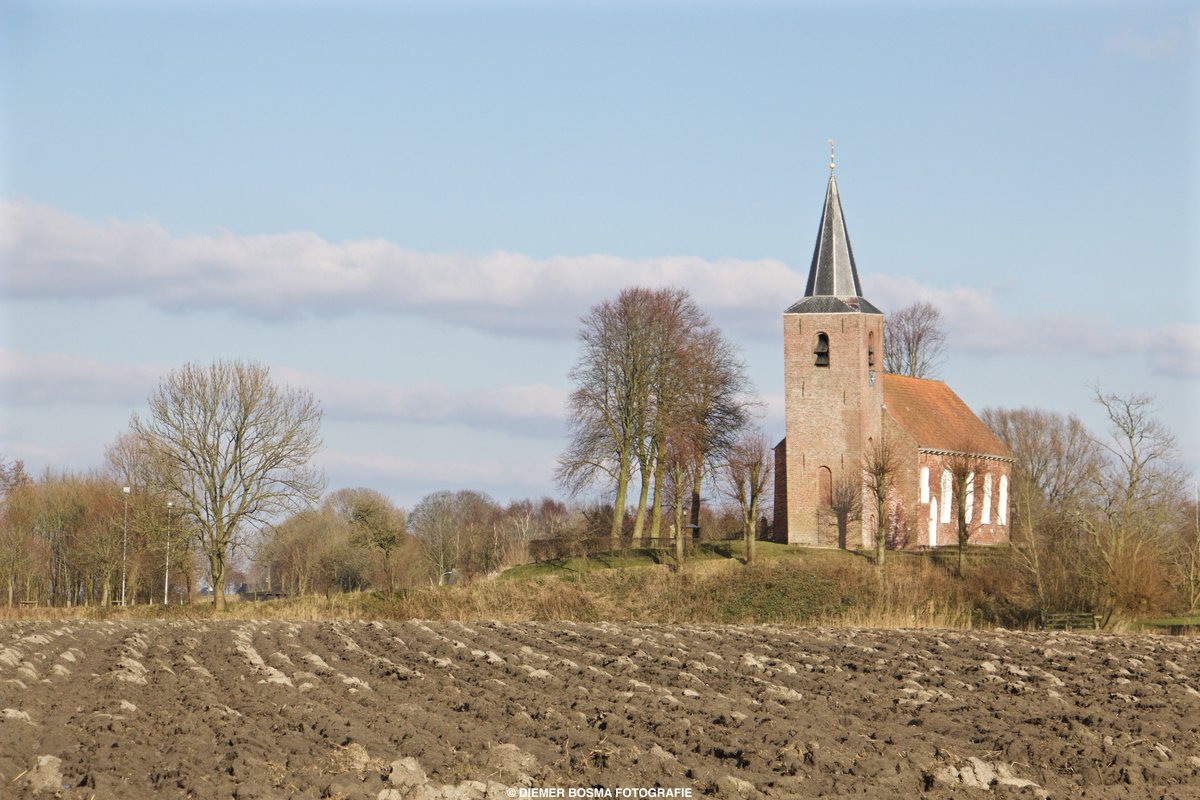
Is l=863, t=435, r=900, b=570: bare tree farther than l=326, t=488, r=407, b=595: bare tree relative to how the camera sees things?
No

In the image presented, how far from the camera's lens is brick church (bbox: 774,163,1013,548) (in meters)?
53.2

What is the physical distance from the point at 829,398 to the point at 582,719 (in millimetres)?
41519

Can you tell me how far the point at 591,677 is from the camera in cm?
1738

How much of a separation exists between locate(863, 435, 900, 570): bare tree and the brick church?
0.11 m

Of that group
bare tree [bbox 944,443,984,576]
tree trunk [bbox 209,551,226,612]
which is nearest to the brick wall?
bare tree [bbox 944,443,984,576]

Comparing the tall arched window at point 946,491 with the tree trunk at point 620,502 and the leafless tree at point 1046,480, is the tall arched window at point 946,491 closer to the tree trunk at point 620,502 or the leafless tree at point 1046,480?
the leafless tree at point 1046,480

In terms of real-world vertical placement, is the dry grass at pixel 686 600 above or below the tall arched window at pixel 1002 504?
below

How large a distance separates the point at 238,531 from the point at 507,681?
28.8m

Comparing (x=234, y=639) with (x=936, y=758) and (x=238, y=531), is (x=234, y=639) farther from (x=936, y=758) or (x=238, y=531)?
(x=238, y=531)

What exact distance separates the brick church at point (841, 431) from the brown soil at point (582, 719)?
3067 cm

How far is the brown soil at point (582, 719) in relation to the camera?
10.8 m

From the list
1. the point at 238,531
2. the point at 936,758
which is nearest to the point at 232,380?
the point at 238,531

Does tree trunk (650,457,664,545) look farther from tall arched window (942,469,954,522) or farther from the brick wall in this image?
tall arched window (942,469,954,522)

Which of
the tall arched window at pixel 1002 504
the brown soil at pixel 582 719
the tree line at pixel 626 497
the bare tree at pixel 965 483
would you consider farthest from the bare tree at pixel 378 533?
the brown soil at pixel 582 719
